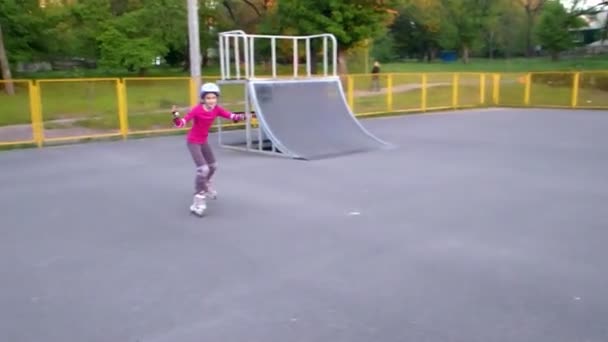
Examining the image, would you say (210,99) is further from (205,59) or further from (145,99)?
(205,59)

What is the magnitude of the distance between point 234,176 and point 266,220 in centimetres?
301

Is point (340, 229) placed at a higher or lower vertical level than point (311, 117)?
lower

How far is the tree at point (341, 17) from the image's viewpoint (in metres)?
28.7

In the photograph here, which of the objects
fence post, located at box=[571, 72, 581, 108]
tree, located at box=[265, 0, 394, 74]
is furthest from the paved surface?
tree, located at box=[265, 0, 394, 74]

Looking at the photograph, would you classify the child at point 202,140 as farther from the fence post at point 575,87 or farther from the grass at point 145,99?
the fence post at point 575,87

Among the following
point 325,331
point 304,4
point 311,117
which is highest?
point 304,4

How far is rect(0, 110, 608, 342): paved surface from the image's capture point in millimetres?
3812

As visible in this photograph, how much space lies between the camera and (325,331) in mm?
3693

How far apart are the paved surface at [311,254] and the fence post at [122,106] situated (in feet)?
14.3

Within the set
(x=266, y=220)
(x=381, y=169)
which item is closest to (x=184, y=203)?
(x=266, y=220)

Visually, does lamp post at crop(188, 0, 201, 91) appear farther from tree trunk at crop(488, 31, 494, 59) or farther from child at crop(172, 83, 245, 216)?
tree trunk at crop(488, 31, 494, 59)

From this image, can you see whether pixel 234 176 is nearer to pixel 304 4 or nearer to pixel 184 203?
pixel 184 203

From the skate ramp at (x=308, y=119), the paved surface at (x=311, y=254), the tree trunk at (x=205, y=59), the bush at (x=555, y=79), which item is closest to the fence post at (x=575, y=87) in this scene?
the bush at (x=555, y=79)

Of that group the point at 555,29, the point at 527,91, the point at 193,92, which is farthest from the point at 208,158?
the point at 555,29
